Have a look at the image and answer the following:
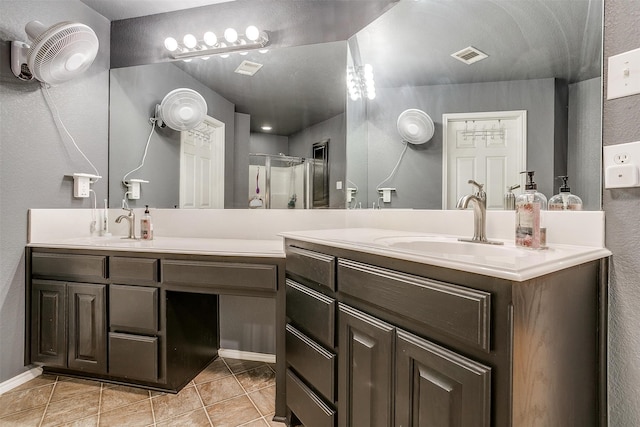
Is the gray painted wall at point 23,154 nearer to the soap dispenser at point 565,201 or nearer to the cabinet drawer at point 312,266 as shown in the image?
the cabinet drawer at point 312,266

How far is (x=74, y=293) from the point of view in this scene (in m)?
1.76

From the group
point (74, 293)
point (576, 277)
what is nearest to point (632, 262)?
point (576, 277)

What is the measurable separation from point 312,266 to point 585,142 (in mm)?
1065

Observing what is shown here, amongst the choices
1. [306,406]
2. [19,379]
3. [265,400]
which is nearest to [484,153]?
[306,406]

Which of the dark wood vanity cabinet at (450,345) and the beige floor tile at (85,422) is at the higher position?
the dark wood vanity cabinet at (450,345)

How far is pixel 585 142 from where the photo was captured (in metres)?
1.09

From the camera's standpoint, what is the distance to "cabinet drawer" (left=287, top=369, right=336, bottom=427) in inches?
45.6

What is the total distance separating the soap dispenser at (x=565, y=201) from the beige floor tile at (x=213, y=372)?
6.25ft

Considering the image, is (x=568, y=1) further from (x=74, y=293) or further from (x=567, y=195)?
(x=74, y=293)

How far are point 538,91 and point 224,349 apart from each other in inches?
89.2

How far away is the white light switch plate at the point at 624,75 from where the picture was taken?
3.09ft

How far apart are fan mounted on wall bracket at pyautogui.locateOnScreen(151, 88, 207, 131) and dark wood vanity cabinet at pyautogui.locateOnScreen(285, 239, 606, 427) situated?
1.47m

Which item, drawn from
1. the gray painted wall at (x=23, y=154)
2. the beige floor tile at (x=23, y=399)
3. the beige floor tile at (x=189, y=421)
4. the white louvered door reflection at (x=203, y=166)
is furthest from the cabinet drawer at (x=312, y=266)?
the gray painted wall at (x=23, y=154)

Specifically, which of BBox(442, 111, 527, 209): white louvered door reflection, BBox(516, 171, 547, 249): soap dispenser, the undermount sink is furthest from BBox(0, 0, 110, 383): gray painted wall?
BBox(516, 171, 547, 249): soap dispenser
